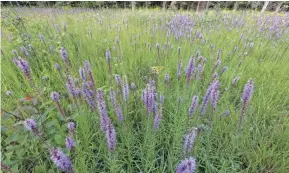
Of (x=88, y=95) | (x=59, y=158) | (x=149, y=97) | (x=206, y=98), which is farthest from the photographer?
(x=88, y=95)

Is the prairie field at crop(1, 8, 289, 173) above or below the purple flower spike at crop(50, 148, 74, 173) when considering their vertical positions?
below

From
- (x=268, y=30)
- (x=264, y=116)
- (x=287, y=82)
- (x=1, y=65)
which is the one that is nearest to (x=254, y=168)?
(x=264, y=116)

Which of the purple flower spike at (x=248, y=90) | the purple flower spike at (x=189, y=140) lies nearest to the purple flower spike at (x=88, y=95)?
the purple flower spike at (x=189, y=140)

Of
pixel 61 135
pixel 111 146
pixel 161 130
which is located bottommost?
pixel 161 130

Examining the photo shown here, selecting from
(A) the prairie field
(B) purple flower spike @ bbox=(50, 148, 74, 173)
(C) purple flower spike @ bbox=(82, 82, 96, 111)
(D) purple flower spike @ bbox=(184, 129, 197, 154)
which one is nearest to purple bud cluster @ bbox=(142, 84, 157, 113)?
(A) the prairie field

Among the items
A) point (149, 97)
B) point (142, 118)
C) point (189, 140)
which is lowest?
point (142, 118)

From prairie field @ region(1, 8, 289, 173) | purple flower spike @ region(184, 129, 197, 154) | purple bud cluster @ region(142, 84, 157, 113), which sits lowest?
prairie field @ region(1, 8, 289, 173)

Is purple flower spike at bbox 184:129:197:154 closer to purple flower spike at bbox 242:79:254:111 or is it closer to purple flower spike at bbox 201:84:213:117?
purple flower spike at bbox 201:84:213:117

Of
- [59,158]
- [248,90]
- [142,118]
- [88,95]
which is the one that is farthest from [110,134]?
[248,90]

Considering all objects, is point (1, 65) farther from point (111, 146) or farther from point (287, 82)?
point (287, 82)

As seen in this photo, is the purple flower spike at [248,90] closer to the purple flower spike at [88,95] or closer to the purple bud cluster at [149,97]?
the purple bud cluster at [149,97]

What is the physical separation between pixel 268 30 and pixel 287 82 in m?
2.53

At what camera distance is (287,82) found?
2543 mm

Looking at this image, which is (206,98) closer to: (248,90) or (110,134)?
(248,90)
